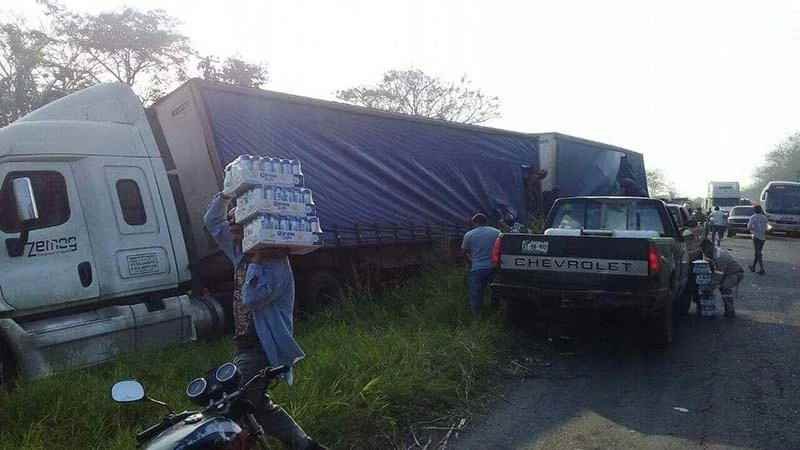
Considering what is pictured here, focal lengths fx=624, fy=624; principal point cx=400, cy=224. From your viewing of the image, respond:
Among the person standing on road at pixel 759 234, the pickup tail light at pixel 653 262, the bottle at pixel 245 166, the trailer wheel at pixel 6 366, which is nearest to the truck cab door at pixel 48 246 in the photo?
the trailer wheel at pixel 6 366

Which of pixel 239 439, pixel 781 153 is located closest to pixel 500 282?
Result: pixel 239 439

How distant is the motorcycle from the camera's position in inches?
98.1

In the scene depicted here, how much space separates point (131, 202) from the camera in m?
6.31

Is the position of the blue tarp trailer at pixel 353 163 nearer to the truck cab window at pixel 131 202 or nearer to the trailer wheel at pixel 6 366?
the truck cab window at pixel 131 202

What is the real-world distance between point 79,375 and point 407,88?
36.6 m

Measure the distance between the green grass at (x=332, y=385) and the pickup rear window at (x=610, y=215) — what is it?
1.96 metres

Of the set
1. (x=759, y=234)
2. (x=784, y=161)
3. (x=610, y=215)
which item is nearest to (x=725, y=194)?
(x=759, y=234)

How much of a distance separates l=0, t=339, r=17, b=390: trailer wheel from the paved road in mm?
3772

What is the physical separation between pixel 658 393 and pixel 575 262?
1601 mm

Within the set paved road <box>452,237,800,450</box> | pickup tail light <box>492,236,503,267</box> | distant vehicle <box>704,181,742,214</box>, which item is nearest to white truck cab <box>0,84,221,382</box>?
pickup tail light <box>492,236,503,267</box>

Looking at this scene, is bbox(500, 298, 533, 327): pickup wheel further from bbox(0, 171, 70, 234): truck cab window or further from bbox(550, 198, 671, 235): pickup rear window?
bbox(0, 171, 70, 234): truck cab window

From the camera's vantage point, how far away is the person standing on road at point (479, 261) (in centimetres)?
810

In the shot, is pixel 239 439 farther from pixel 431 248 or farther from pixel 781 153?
pixel 781 153

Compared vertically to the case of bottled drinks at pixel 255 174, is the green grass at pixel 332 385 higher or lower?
lower
